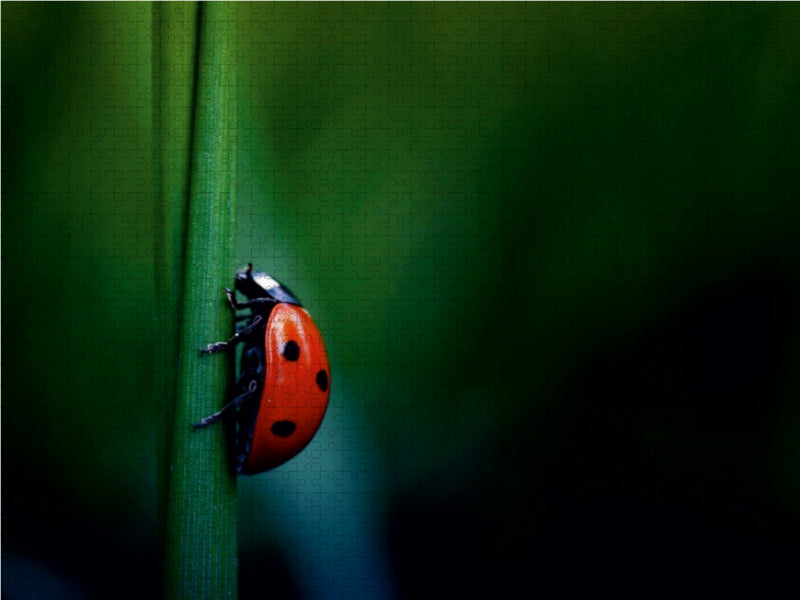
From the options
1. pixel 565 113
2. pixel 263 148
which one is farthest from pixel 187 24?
pixel 565 113

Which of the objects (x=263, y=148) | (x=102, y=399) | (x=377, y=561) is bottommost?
(x=377, y=561)

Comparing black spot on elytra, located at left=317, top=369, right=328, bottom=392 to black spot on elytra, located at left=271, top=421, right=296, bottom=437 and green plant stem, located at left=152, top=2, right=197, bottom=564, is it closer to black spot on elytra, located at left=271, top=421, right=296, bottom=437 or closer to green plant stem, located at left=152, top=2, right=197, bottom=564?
black spot on elytra, located at left=271, top=421, right=296, bottom=437

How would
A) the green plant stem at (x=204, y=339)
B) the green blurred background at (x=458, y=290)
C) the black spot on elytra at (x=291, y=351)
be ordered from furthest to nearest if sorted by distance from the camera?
the black spot on elytra at (x=291, y=351) → the green blurred background at (x=458, y=290) → the green plant stem at (x=204, y=339)

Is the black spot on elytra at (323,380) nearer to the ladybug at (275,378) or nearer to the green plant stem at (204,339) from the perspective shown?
the ladybug at (275,378)

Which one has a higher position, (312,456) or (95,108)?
(95,108)

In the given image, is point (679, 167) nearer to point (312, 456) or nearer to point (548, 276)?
point (548, 276)

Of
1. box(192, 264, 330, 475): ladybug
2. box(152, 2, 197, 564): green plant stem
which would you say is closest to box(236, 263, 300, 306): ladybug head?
box(192, 264, 330, 475): ladybug

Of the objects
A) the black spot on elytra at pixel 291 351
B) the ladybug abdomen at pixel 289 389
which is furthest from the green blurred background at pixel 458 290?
the black spot on elytra at pixel 291 351

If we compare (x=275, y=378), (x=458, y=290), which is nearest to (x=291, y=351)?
(x=275, y=378)
